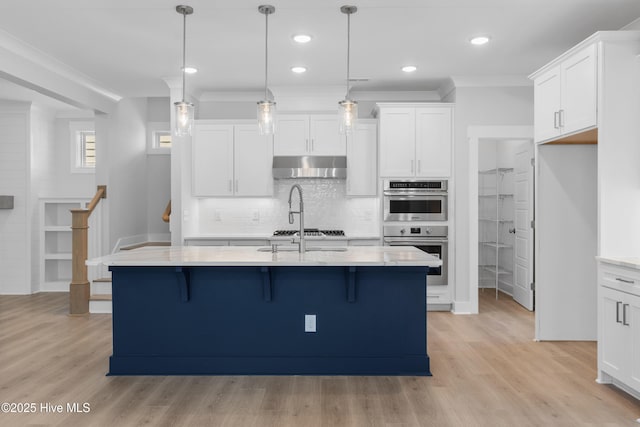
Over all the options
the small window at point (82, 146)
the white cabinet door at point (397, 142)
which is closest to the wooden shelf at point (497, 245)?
the white cabinet door at point (397, 142)

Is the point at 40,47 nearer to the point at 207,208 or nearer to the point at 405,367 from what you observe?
the point at 207,208

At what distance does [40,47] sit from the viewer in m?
4.84

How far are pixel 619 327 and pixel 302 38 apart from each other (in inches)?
134

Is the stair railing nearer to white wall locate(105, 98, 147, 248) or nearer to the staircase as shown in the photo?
the staircase

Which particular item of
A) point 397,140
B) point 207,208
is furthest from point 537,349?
point 207,208

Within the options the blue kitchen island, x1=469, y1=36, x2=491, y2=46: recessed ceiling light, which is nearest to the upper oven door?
x1=469, y1=36, x2=491, y2=46: recessed ceiling light

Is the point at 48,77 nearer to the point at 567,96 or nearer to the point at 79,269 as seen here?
the point at 79,269

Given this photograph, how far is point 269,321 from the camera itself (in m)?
3.77

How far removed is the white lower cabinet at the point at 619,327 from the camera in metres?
3.21

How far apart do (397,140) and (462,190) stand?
0.98 m

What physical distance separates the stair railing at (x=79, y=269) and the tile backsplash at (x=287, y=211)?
1370mm

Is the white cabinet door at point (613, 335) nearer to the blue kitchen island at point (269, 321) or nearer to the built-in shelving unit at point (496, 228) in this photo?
the blue kitchen island at point (269, 321)

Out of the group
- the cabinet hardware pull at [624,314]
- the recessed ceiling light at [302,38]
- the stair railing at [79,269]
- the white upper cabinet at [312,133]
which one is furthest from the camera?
the white upper cabinet at [312,133]

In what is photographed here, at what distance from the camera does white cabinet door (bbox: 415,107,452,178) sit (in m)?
6.00
